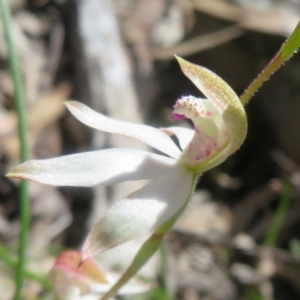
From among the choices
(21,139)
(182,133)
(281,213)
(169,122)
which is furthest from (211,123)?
(169,122)

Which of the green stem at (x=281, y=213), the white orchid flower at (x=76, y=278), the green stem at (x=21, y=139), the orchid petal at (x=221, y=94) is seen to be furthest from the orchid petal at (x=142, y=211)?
the green stem at (x=281, y=213)

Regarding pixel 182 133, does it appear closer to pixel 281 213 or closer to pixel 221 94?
pixel 221 94

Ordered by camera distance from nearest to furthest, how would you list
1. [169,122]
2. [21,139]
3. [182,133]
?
[182,133]
[21,139]
[169,122]

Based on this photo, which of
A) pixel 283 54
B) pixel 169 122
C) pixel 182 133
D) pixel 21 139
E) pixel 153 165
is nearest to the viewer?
pixel 283 54

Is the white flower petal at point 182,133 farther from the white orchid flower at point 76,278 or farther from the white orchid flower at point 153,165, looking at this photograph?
the white orchid flower at point 76,278

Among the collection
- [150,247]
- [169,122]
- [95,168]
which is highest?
[95,168]

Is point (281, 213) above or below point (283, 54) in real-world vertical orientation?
below

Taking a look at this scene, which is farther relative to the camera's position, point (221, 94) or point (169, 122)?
point (169, 122)
